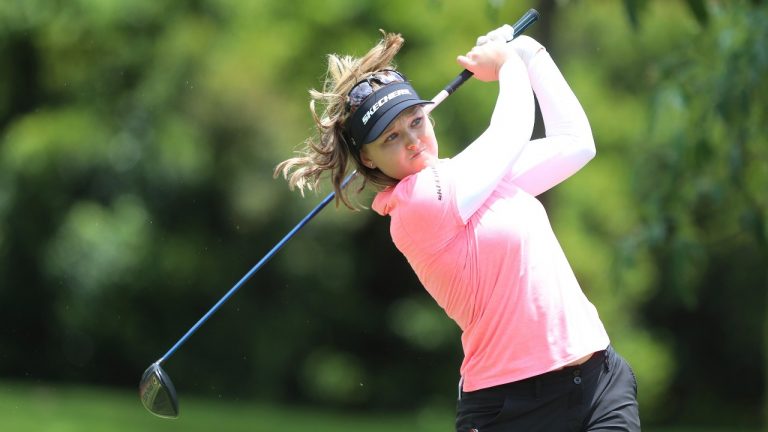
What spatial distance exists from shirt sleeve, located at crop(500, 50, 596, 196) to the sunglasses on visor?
38 centimetres

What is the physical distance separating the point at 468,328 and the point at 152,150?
11511 millimetres

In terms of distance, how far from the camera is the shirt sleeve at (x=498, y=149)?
300 cm

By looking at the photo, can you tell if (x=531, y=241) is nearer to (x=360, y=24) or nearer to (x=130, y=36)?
(x=360, y=24)

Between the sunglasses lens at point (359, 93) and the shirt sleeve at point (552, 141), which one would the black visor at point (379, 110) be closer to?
the sunglasses lens at point (359, 93)

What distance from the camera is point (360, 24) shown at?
14.4 metres

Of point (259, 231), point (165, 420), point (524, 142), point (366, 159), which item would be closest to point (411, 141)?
point (366, 159)

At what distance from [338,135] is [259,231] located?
11.0 m

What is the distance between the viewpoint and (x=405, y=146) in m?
3.15

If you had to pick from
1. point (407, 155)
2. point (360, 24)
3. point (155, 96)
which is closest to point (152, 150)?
point (155, 96)

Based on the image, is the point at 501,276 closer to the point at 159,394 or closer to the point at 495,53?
the point at 495,53

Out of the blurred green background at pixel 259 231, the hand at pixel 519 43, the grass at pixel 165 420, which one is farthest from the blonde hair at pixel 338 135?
the blurred green background at pixel 259 231

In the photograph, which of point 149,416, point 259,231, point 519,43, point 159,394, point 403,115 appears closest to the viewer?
point 403,115

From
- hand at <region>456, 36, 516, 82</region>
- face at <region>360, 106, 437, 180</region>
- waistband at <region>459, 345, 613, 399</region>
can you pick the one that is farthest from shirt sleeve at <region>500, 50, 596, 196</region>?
waistband at <region>459, 345, 613, 399</region>

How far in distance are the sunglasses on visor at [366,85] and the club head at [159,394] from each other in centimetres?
116
